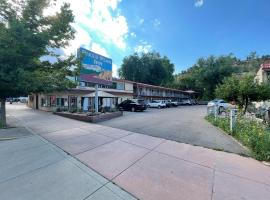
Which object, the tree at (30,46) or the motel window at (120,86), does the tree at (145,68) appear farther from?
the tree at (30,46)

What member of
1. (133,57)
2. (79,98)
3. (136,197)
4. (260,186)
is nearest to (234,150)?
(260,186)

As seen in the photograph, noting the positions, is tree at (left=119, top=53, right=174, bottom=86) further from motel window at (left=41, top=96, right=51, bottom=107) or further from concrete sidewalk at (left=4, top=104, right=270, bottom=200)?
concrete sidewalk at (left=4, top=104, right=270, bottom=200)

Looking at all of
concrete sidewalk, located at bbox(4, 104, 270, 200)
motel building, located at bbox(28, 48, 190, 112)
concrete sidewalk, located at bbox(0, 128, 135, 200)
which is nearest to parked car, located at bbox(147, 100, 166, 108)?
motel building, located at bbox(28, 48, 190, 112)

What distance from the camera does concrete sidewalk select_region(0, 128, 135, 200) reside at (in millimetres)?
3596

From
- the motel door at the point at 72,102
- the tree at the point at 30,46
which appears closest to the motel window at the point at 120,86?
the motel door at the point at 72,102

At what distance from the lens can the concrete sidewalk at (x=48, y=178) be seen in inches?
142

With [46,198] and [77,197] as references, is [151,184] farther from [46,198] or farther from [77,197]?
[46,198]

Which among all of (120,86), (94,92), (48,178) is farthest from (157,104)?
(48,178)

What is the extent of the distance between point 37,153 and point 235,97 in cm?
1497

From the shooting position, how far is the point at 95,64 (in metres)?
15.5

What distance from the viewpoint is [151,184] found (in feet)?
13.4

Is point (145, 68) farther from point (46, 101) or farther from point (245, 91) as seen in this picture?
point (245, 91)

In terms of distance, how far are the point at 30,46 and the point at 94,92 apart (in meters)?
11.1

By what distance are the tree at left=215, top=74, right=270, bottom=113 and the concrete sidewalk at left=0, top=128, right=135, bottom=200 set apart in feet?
44.8
